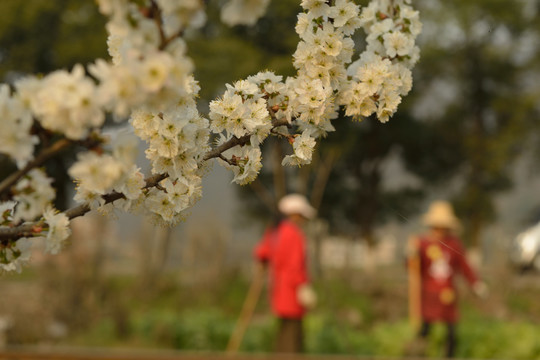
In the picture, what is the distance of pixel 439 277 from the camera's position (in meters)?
7.45

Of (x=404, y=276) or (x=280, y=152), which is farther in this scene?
(x=404, y=276)

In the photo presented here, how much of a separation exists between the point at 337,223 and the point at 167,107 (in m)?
21.0

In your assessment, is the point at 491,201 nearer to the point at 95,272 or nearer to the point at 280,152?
the point at 280,152

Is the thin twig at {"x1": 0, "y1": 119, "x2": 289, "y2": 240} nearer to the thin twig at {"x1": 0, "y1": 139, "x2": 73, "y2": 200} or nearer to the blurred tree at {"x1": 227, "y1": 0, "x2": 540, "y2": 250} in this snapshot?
the thin twig at {"x1": 0, "y1": 139, "x2": 73, "y2": 200}

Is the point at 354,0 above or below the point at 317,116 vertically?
above

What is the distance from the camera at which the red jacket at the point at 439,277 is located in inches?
287

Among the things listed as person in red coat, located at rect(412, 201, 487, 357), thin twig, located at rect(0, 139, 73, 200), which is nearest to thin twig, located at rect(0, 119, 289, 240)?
thin twig, located at rect(0, 139, 73, 200)

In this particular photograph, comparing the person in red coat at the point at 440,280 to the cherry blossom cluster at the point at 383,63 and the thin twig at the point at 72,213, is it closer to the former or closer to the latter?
the cherry blossom cluster at the point at 383,63

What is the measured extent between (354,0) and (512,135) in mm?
19325

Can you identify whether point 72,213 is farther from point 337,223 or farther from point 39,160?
point 337,223

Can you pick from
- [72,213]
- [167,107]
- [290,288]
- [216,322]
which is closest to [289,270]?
[290,288]

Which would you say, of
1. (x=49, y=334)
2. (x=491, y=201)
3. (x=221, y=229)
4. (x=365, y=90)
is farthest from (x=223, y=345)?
(x=491, y=201)

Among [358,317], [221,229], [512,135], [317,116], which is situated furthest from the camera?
[512,135]

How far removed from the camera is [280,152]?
52.5 feet
